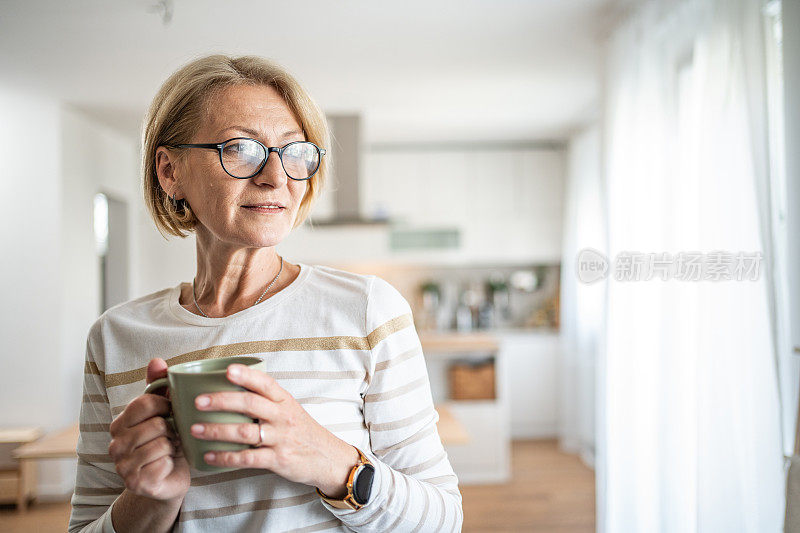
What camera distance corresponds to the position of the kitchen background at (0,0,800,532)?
237 centimetres

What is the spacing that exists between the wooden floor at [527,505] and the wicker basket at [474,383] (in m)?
0.58

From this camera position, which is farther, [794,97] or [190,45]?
[190,45]

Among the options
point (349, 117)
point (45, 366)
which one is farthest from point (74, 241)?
point (349, 117)

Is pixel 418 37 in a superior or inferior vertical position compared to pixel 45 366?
superior

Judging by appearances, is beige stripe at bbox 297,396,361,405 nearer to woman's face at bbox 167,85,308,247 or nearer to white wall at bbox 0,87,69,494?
woman's face at bbox 167,85,308,247

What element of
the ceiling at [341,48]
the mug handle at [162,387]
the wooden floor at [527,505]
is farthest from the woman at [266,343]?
the wooden floor at [527,505]

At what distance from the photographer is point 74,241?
4234 millimetres

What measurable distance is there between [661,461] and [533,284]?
3.58 m

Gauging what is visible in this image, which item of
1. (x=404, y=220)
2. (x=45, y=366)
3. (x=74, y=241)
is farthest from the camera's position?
(x=404, y=220)

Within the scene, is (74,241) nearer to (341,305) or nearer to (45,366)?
(45,366)

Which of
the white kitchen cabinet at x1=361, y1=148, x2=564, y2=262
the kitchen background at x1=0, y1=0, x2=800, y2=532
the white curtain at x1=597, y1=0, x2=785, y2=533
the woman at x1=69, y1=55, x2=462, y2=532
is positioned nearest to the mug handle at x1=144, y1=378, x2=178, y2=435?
the woman at x1=69, y1=55, x2=462, y2=532

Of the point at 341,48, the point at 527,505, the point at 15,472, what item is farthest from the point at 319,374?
the point at 527,505

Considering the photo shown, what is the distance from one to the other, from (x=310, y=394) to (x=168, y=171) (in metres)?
0.35

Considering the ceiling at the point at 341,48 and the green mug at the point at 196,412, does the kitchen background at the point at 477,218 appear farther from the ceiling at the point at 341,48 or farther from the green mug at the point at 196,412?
the green mug at the point at 196,412
